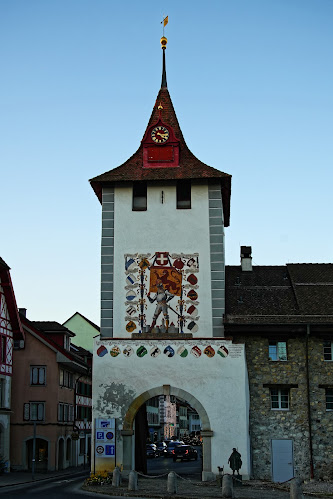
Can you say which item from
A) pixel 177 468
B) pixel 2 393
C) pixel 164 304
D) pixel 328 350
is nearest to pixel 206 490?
pixel 164 304

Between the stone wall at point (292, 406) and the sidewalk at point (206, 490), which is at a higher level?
the stone wall at point (292, 406)

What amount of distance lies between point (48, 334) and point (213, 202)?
1985cm

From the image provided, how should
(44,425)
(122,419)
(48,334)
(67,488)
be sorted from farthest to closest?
(48,334) < (44,425) < (122,419) < (67,488)

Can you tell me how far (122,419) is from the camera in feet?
97.7

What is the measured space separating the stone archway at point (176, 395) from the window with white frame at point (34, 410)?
48.9 ft

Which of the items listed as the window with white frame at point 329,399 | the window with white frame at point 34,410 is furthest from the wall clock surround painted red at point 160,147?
the window with white frame at point 34,410

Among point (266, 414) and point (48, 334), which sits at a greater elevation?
point (48, 334)

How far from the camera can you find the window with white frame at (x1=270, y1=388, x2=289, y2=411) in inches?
1257

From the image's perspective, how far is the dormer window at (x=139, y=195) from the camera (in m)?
33.4

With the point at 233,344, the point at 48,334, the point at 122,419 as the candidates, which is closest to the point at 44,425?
the point at 48,334

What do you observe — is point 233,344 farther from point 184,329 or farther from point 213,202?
point 213,202

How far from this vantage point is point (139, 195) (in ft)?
110

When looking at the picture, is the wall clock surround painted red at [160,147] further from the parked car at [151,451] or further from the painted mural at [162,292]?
the parked car at [151,451]

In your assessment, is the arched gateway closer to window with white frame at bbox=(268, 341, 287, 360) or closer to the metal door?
the metal door
